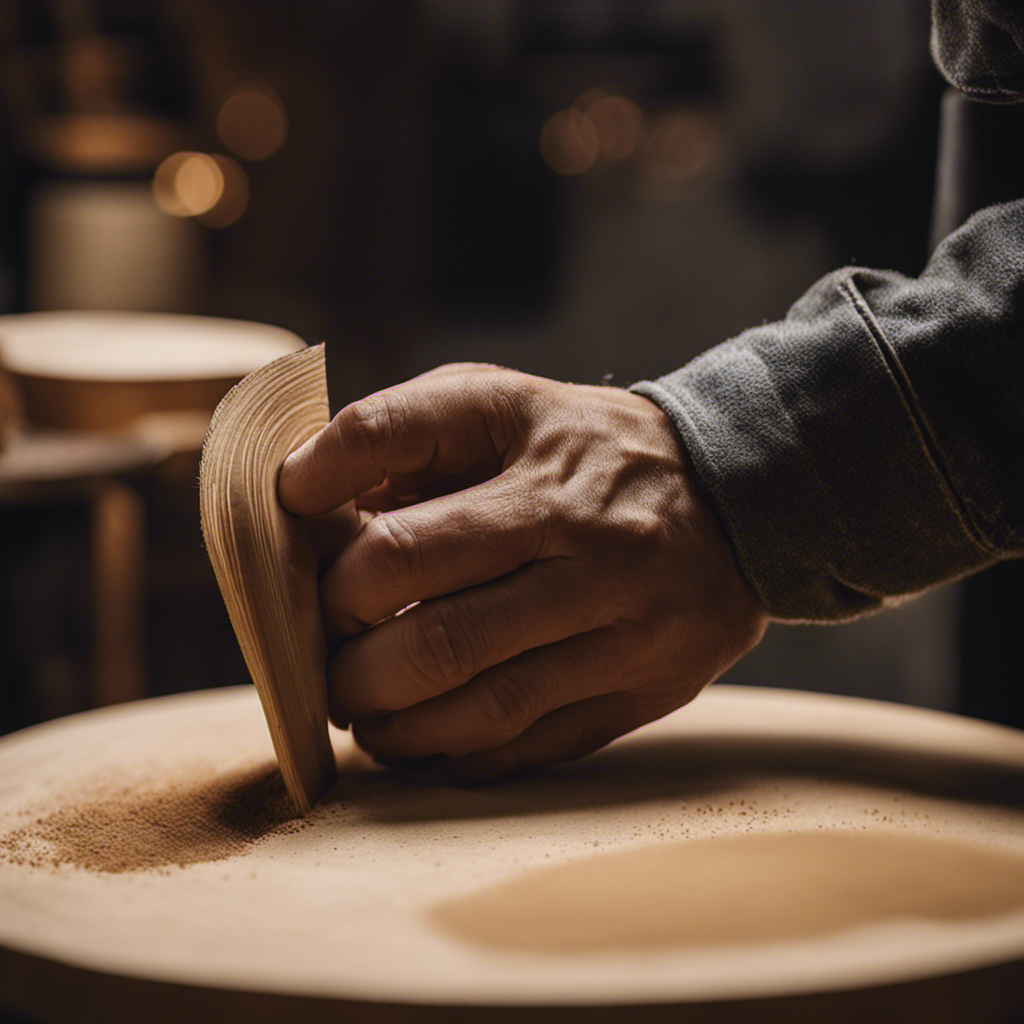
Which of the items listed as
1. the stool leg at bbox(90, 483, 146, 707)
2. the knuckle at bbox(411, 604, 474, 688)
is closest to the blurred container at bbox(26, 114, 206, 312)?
the stool leg at bbox(90, 483, 146, 707)

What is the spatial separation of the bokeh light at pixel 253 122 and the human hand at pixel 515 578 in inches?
125

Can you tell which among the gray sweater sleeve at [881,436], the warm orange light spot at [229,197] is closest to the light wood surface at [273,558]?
the gray sweater sleeve at [881,436]

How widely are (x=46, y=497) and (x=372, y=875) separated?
105 centimetres

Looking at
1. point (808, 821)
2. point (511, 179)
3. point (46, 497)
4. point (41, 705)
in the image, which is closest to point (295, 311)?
point (511, 179)

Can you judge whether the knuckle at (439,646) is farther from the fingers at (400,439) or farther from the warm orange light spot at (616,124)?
the warm orange light spot at (616,124)

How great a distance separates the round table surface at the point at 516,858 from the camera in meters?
0.45

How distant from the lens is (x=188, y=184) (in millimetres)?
3449

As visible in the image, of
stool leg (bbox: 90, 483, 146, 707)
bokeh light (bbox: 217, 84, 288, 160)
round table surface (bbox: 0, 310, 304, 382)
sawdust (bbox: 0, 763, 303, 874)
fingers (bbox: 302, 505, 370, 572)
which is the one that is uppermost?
bokeh light (bbox: 217, 84, 288, 160)

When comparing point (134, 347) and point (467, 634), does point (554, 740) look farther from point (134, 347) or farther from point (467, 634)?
point (134, 347)

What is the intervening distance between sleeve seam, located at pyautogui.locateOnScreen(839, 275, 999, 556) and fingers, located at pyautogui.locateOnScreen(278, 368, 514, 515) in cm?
27

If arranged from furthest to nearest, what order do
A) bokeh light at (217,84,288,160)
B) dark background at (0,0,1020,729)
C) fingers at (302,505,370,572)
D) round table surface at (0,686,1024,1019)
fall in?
1. bokeh light at (217,84,288,160)
2. dark background at (0,0,1020,729)
3. fingers at (302,505,370,572)
4. round table surface at (0,686,1024,1019)

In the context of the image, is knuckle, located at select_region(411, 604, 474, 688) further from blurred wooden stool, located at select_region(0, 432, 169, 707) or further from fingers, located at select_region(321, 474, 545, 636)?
blurred wooden stool, located at select_region(0, 432, 169, 707)

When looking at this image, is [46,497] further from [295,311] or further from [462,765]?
[295,311]

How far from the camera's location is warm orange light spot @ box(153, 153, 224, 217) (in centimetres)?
337
